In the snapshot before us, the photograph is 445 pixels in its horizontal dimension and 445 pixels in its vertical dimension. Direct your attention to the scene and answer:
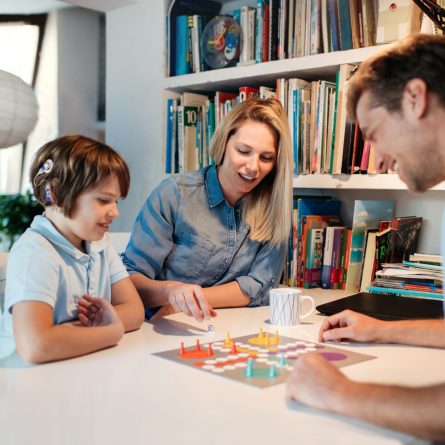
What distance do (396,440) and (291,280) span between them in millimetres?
1521

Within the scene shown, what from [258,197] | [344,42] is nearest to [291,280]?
[258,197]

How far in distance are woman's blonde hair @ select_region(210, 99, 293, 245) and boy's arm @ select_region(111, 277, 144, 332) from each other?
0.54 m

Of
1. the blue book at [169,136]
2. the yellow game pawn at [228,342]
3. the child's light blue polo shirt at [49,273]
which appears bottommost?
the yellow game pawn at [228,342]

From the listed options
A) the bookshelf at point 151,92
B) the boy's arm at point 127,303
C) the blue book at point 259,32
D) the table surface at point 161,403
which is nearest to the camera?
the table surface at point 161,403

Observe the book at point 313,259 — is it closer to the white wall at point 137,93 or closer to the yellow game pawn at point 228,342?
the white wall at point 137,93

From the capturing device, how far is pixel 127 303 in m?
1.52

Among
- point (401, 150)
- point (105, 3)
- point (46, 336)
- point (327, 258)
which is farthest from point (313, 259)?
point (105, 3)

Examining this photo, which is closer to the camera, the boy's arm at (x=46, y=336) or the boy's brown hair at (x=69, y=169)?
the boy's arm at (x=46, y=336)

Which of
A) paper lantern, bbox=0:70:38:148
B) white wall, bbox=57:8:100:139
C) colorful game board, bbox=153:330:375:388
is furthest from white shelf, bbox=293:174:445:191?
white wall, bbox=57:8:100:139

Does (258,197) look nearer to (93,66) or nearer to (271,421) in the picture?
(271,421)

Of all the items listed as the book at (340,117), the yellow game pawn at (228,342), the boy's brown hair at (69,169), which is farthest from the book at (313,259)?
the boy's brown hair at (69,169)

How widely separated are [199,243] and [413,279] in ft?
2.28

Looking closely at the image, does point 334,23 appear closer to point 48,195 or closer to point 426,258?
point 426,258

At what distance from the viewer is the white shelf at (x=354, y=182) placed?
2.10 meters
